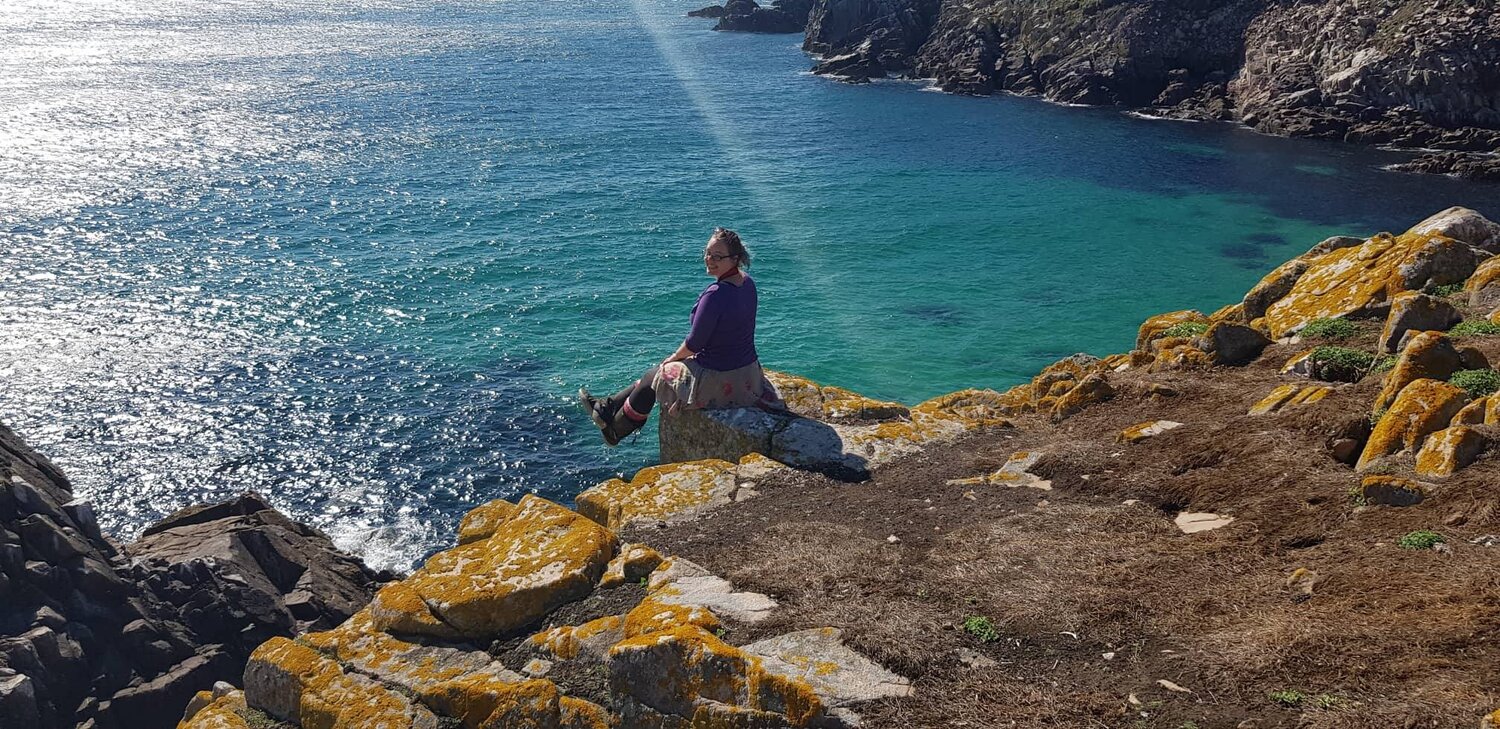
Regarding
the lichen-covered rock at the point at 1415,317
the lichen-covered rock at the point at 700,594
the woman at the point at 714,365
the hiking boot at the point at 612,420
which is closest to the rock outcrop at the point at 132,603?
the hiking boot at the point at 612,420

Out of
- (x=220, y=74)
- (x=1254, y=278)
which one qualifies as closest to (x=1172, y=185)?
(x=1254, y=278)

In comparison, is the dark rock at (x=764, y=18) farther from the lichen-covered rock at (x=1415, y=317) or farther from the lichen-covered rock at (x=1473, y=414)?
the lichen-covered rock at (x=1473, y=414)

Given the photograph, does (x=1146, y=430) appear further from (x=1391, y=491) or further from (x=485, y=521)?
(x=485, y=521)

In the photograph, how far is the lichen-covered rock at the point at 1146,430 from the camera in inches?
526

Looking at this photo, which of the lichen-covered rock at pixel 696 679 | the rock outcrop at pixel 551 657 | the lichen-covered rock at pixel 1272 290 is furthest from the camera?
the lichen-covered rock at pixel 1272 290

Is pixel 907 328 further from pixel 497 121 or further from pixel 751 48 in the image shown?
pixel 751 48

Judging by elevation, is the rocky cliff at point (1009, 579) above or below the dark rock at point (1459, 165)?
above

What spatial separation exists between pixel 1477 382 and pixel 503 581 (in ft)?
36.5

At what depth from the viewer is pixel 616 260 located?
1860 inches

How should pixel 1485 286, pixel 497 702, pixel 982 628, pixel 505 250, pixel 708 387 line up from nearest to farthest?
pixel 982 628 → pixel 497 702 → pixel 708 387 → pixel 1485 286 → pixel 505 250

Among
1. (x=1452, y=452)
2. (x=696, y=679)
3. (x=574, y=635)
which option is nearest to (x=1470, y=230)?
(x=1452, y=452)

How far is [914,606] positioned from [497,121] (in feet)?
236

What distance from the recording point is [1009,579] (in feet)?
32.4

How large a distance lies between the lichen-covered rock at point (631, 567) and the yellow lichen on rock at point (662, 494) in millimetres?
1594
